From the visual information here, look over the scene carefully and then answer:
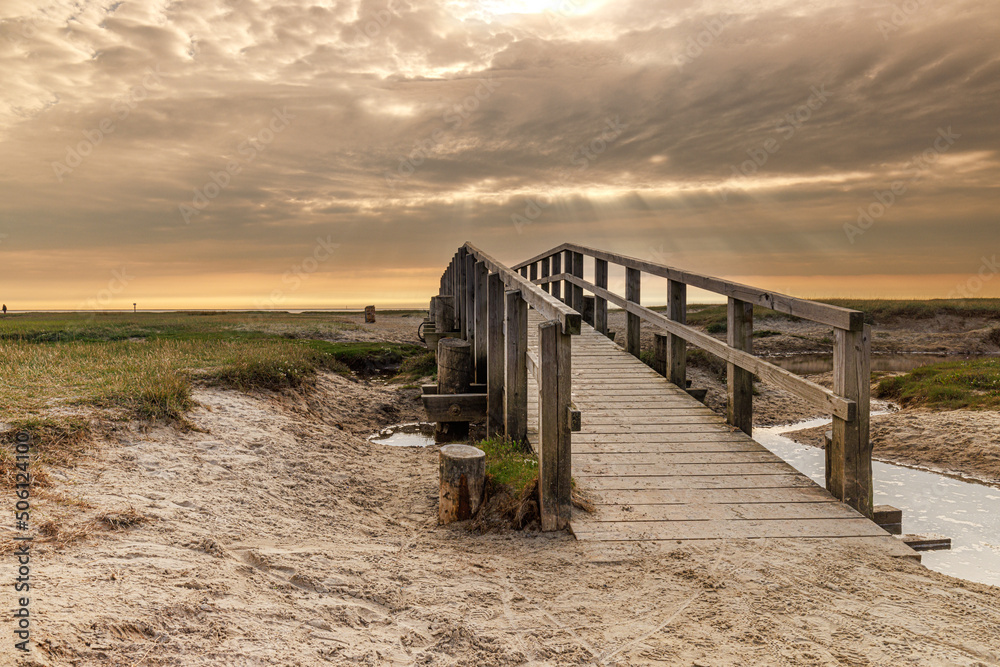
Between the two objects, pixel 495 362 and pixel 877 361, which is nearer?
pixel 495 362

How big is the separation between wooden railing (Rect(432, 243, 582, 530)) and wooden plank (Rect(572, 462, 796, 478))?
0.61 m

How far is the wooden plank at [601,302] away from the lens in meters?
9.95

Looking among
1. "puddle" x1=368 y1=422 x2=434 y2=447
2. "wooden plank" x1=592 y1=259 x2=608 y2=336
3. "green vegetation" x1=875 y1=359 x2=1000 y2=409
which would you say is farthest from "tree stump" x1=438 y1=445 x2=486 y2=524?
"green vegetation" x1=875 y1=359 x2=1000 y2=409

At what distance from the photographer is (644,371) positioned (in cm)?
805

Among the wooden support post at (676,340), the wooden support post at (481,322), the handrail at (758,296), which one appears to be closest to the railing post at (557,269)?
the handrail at (758,296)

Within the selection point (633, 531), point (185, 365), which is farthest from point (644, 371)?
point (185, 365)

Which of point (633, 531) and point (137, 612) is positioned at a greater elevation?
point (137, 612)

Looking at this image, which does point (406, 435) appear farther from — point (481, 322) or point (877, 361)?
point (877, 361)

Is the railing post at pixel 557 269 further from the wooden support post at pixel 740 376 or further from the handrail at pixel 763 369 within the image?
the wooden support post at pixel 740 376

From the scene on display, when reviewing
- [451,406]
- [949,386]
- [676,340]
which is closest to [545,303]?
[451,406]

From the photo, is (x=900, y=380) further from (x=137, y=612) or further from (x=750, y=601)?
(x=137, y=612)

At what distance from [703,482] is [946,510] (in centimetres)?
317

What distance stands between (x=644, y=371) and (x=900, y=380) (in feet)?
26.4

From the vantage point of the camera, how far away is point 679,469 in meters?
5.08
